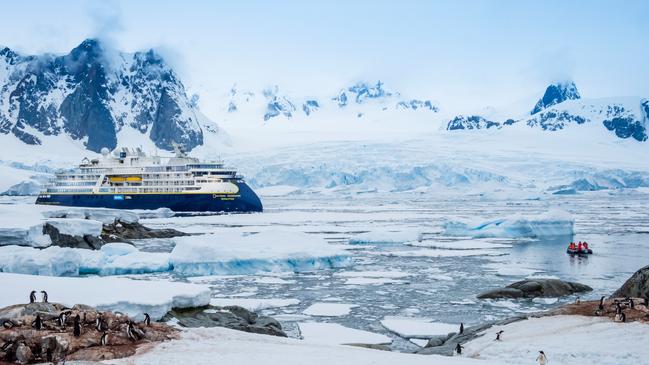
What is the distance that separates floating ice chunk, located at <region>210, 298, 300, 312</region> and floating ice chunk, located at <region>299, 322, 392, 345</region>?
2456mm

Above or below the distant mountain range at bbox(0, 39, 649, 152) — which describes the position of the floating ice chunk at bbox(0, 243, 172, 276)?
below

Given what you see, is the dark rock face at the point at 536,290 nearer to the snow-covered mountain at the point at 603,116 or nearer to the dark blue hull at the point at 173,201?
the dark blue hull at the point at 173,201

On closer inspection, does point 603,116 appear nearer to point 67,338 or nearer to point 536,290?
point 536,290

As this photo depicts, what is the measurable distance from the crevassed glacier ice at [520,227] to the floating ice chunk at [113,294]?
26012 mm

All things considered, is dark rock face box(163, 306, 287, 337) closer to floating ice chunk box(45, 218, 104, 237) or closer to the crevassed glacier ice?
floating ice chunk box(45, 218, 104, 237)

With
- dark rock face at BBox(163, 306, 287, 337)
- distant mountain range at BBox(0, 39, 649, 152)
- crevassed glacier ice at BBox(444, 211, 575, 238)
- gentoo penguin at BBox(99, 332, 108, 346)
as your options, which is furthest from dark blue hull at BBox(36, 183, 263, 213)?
distant mountain range at BBox(0, 39, 649, 152)

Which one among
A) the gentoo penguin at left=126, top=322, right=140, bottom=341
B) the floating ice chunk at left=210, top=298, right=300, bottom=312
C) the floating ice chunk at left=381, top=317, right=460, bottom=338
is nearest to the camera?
the gentoo penguin at left=126, top=322, right=140, bottom=341

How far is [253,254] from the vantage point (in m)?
24.7

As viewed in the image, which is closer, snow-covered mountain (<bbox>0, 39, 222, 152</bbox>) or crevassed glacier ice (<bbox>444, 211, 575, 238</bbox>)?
crevassed glacier ice (<bbox>444, 211, 575, 238</bbox>)

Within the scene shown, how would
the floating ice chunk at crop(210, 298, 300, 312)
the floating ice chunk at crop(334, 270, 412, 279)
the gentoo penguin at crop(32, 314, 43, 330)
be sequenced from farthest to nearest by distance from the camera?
the floating ice chunk at crop(334, 270, 412, 279), the floating ice chunk at crop(210, 298, 300, 312), the gentoo penguin at crop(32, 314, 43, 330)

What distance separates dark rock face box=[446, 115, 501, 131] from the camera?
187625 mm

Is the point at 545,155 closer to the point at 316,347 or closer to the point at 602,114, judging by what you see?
the point at 602,114

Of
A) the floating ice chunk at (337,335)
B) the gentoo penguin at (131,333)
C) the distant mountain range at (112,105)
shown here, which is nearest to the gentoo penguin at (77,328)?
the gentoo penguin at (131,333)

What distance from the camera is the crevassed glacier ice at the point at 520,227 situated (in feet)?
127
